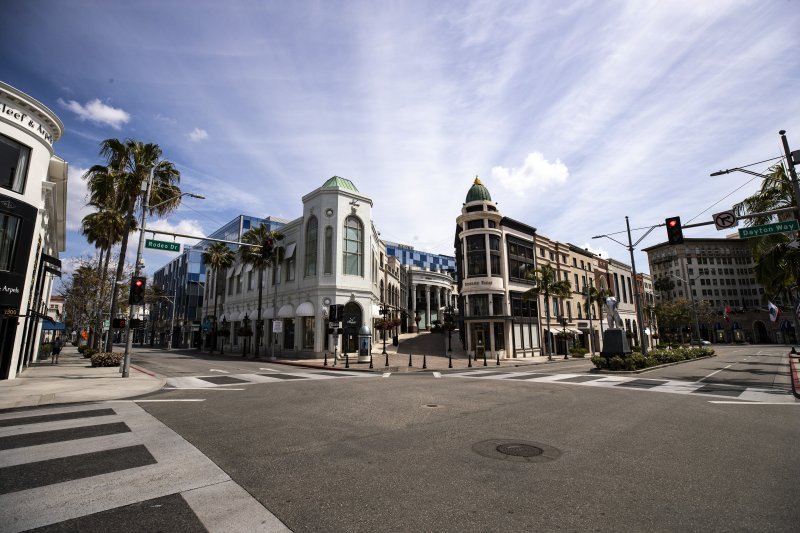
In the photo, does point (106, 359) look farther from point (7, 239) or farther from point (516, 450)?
point (516, 450)

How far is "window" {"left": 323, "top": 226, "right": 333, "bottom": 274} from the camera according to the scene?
36.5 m

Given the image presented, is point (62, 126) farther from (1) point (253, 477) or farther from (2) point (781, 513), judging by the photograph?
(2) point (781, 513)

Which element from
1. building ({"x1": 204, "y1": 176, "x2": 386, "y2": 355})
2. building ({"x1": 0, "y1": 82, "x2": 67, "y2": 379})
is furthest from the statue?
building ({"x1": 0, "y1": 82, "x2": 67, "y2": 379})

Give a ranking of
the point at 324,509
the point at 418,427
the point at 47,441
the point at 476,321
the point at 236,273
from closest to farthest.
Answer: the point at 324,509, the point at 47,441, the point at 418,427, the point at 476,321, the point at 236,273

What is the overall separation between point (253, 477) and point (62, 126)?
825 inches

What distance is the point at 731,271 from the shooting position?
116m

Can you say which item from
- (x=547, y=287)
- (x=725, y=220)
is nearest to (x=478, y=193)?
(x=547, y=287)

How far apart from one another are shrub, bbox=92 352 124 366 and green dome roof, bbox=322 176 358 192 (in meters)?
21.8

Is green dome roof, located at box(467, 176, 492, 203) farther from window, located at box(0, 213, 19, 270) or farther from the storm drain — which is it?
the storm drain

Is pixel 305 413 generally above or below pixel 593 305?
below

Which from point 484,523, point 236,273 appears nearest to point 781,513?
point 484,523

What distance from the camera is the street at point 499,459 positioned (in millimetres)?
4055

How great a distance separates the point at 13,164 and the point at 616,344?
1255 inches

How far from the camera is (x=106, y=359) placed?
2300 centimetres
